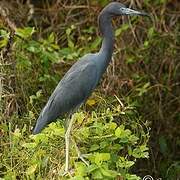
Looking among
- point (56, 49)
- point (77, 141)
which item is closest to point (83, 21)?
point (56, 49)

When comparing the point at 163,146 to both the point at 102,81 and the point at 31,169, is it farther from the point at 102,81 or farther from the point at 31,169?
the point at 31,169

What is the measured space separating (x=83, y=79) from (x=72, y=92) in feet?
0.33

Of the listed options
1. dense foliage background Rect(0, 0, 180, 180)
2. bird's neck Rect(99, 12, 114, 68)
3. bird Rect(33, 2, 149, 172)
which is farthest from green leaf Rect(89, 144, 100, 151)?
bird's neck Rect(99, 12, 114, 68)

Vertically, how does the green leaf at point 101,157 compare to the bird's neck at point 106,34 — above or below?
below

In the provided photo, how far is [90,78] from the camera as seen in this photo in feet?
13.3

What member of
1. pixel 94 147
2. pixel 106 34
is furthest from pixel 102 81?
pixel 94 147

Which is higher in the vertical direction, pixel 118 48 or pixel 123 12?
pixel 123 12

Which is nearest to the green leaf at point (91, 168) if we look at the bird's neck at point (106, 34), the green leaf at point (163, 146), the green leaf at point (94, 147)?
the green leaf at point (94, 147)

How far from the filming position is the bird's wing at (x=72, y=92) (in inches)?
159

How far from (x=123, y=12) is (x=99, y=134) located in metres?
0.77

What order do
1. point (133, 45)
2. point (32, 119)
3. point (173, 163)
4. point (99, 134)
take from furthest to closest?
point (133, 45)
point (173, 163)
point (32, 119)
point (99, 134)

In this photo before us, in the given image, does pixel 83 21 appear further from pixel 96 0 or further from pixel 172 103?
pixel 172 103

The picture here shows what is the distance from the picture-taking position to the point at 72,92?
405 cm

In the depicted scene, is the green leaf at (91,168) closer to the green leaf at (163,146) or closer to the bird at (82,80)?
the bird at (82,80)
